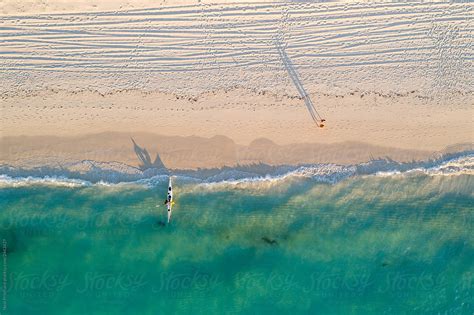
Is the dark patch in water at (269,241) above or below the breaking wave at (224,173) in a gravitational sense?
below

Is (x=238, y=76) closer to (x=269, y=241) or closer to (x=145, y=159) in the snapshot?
(x=145, y=159)

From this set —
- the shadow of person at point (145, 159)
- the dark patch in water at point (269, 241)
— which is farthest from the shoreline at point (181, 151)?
the dark patch in water at point (269, 241)

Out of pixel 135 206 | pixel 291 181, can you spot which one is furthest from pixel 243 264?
pixel 135 206

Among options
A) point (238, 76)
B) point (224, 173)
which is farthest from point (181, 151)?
point (238, 76)

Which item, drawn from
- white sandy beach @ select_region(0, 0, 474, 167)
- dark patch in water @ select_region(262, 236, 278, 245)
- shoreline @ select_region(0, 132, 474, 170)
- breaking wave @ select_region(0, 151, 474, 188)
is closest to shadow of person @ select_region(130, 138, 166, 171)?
shoreline @ select_region(0, 132, 474, 170)

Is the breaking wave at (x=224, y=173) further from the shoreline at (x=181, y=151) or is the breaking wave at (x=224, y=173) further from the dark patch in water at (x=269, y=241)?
the dark patch in water at (x=269, y=241)

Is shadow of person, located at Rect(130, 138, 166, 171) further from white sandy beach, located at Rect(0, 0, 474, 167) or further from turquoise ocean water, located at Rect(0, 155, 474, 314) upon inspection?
turquoise ocean water, located at Rect(0, 155, 474, 314)
